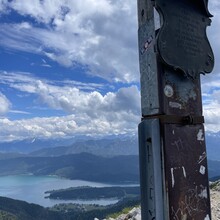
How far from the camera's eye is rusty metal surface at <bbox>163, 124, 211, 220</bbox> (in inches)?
89.4

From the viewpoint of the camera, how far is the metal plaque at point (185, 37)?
2.39 m

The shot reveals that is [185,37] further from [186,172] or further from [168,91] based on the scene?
[186,172]

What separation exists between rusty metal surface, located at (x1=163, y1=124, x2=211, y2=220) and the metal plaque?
1.67 feet

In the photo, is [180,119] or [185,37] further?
[185,37]

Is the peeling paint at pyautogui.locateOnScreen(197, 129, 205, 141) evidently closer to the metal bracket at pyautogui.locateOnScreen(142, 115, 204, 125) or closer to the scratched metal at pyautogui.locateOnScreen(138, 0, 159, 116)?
the metal bracket at pyautogui.locateOnScreen(142, 115, 204, 125)

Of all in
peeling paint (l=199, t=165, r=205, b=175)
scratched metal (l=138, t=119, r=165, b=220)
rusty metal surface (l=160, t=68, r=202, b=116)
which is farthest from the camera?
peeling paint (l=199, t=165, r=205, b=175)

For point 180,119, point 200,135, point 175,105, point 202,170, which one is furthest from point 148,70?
point 202,170

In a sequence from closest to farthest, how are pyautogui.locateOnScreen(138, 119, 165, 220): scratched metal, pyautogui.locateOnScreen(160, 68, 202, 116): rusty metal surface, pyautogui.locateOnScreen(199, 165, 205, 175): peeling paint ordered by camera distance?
pyautogui.locateOnScreen(138, 119, 165, 220): scratched metal, pyautogui.locateOnScreen(160, 68, 202, 116): rusty metal surface, pyautogui.locateOnScreen(199, 165, 205, 175): peeling paint

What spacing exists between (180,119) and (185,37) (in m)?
0.70

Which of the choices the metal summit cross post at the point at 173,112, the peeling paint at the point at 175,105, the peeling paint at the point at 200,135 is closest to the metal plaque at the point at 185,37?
the metal summit cross post at the point at 173,112

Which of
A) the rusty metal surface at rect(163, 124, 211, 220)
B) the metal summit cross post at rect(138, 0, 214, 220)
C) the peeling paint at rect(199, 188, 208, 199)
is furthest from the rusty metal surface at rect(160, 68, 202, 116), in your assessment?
the peeling paint at rect(199, 188, 208, 199)

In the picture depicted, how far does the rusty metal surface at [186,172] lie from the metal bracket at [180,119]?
35 mm

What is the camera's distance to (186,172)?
2.36m

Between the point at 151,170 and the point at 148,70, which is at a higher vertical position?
the point at 148,70
